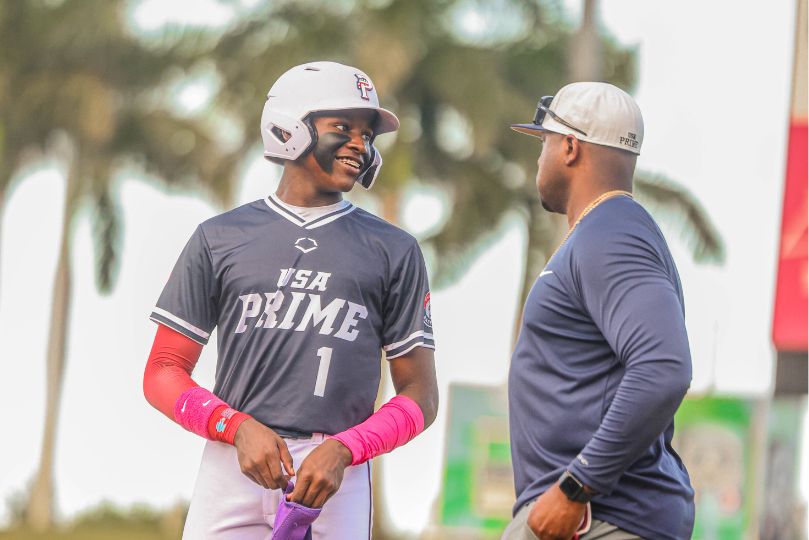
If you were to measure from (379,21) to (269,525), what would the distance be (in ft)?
74.6

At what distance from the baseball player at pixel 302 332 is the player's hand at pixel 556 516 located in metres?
0.75

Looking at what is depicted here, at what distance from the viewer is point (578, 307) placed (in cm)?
475

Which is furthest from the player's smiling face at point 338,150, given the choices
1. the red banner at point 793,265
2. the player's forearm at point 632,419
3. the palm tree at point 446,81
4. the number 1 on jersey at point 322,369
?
the palm tree at point 446,81

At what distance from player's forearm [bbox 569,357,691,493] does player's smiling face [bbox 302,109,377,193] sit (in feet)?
4.66

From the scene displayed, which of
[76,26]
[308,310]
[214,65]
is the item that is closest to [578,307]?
[308,310]

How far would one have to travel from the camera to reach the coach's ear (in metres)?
5.05

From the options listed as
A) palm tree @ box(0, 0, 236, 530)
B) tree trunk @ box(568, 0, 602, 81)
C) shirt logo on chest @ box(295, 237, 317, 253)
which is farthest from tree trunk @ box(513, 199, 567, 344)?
shirt logo on chest @ box(295, 237, 317, 253)

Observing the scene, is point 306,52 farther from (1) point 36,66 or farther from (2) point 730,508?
(2) point 730,508

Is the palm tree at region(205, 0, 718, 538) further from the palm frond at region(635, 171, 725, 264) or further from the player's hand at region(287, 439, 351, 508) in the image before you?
the player's hand at region(287, 439, 351, 508)

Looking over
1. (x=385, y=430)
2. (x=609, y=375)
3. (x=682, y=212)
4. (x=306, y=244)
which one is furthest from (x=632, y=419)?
(x=682, y=212)

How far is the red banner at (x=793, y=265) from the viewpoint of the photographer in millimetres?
16062

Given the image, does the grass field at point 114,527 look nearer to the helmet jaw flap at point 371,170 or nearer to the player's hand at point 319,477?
the helmet jaw flap at point 371,170

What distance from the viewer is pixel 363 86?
554 centimetres

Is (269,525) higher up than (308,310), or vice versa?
(308,310)
